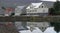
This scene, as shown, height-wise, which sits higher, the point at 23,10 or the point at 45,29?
the point at 23,10

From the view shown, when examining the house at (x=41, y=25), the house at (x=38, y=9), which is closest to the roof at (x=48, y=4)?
the house at (x=38, y=9)

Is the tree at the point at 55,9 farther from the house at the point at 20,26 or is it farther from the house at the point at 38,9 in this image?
the house at the point at 20,26

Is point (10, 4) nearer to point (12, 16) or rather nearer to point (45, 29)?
point (12, 16)

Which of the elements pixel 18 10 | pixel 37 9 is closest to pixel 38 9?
pixel 37 9

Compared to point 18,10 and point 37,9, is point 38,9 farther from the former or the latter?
point 18,10

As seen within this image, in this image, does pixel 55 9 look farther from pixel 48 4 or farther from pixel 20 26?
pixel 20 26

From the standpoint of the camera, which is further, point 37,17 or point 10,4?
point 10,4

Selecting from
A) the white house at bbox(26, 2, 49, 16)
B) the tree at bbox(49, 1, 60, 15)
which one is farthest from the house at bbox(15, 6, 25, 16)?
the tree at bbox(49, 1, 60, 15)

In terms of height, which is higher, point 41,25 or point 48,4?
point 48,4

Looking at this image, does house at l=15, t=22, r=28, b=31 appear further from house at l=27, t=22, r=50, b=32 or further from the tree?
the tree

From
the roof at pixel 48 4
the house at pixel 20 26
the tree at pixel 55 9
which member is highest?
the roof at pixel 48 4

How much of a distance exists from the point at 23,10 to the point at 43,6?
115mm

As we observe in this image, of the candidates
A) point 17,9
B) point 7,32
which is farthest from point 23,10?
point 7,32

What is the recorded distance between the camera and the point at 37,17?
606 mm
